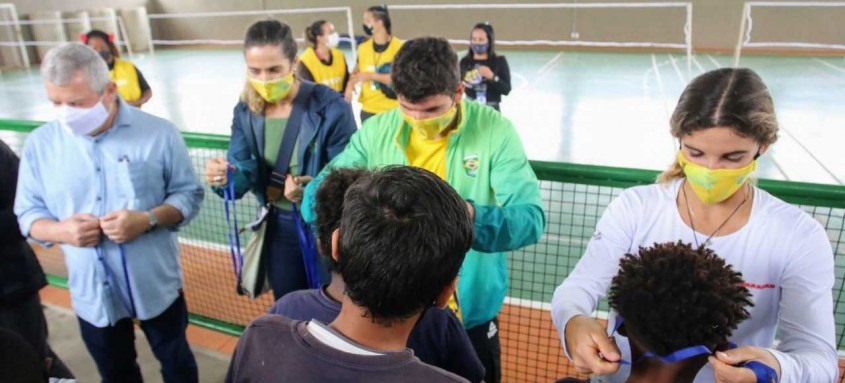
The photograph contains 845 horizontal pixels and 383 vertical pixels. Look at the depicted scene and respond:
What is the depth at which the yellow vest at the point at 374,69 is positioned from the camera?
6.30 metres

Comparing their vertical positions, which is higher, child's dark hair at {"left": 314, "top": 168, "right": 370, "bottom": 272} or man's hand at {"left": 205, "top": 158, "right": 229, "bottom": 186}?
child's dark hair at {"left": 314, "top": 168, "right": 370, "bottom": 272}

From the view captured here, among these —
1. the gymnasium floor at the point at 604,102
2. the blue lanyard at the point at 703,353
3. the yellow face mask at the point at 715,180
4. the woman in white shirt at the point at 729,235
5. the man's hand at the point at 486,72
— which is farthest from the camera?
the gymnasium floor at the point at 604,102

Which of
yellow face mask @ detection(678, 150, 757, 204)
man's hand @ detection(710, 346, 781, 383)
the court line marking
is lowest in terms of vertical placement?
the court line marking

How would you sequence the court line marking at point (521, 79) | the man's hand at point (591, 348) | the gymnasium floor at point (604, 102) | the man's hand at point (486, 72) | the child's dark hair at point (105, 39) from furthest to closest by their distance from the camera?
the court line marking at point (521, 79)
the gymnasium floor at point (604, 102)
the man's hand at point (486, 72)
the child's dark hair at point (105, 39)
the man's hand at point (591, 348)

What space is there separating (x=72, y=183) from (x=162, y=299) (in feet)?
2.04

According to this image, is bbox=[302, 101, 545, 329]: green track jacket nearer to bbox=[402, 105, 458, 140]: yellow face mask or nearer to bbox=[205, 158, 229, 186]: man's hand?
bbox=[402, 105, 458, 140]: yellow face mask

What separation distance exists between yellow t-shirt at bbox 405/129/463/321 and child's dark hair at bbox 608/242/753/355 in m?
1.00

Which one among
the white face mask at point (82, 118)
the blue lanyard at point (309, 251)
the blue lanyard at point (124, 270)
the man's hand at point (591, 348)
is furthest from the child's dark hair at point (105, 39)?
the man's hand at point (591, 348)

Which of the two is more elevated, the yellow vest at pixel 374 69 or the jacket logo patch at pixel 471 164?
the jacket logo patch at pixel 471 164

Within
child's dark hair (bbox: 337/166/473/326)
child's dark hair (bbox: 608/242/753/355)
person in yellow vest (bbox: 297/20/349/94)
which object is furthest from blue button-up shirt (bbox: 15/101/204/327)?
person in yellow vest (bbox: 297/20/349/94)

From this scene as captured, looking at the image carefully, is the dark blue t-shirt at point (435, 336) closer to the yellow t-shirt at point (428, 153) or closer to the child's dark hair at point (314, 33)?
the yellow t-shirt at point (428, 153)

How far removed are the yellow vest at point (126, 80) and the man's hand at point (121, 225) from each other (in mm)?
4312

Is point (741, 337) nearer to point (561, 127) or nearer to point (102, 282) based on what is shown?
point (102, 282)

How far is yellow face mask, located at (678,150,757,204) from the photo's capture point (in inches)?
59.9
